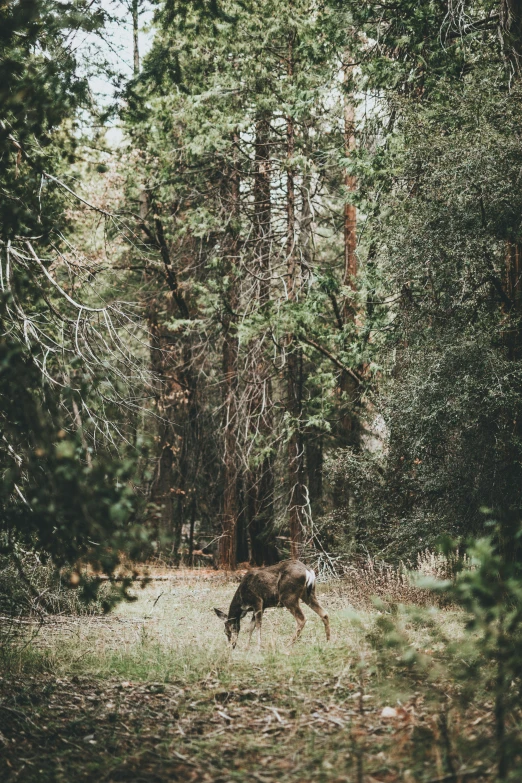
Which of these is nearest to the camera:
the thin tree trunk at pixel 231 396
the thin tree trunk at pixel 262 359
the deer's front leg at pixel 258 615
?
the deer's front leg at pixel 258 615

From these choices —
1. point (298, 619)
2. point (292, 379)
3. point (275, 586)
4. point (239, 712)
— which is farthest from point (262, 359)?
point (239, 712)

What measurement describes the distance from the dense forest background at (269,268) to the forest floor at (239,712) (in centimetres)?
127

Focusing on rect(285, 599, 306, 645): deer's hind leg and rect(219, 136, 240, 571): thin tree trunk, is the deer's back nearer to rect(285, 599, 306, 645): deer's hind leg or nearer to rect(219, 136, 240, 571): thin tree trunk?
rect(285, 599, 306, 645): deer's hind leg

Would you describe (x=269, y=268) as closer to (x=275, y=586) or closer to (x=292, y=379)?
(x=292, y=379)

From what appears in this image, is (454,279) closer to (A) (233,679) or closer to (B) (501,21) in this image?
(B) (501,21)

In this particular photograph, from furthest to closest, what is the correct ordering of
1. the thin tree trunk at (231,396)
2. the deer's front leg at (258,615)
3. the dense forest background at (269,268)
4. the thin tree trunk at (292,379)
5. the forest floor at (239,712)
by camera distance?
the thin tree trunk at (231,396)
the thin tree trunk at (292,379)
the deer's front leg at (258,615)
the dense forest background at (269,268)
the forest floor at (239,712)

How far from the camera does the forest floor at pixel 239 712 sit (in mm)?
4445

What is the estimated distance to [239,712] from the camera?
588 cm

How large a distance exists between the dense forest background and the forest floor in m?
1.27

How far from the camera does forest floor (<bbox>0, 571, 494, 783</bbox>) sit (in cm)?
445

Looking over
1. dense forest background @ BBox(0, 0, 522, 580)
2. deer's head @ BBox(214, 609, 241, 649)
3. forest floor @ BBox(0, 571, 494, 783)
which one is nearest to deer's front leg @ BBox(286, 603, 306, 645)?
forest floor @ BBox(0, 571, 494, 783)

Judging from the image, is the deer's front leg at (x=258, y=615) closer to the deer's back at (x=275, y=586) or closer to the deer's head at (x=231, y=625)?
the deer's back at (x=275, y=586)

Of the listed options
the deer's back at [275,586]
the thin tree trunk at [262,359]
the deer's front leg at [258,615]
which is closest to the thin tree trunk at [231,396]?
the thin tree trunk at [262,359]

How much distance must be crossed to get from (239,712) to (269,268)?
13.0 metres
